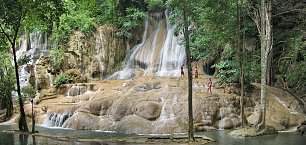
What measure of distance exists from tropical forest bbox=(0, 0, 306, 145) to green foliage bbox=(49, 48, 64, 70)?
0.10 meters

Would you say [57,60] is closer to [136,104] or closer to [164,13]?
[164,13]

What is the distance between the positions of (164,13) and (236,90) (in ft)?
56.8

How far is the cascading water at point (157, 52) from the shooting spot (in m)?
37.6

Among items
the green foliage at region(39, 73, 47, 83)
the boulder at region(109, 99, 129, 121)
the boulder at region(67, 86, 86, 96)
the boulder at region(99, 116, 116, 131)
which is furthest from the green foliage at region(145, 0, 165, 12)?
the boulder at region(99, 116, 116, 131)

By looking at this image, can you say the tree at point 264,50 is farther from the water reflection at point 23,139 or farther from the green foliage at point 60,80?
the green foliage at point 60,80

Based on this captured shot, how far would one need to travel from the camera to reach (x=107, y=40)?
41.4 metres

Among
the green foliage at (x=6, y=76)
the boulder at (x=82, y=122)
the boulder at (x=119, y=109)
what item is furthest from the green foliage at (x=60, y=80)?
the boulder at (x=119, y=109)

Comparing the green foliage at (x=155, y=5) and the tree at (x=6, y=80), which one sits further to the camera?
the green foliage at (x=155, y=5)

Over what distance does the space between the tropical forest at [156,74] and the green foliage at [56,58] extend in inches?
4.0

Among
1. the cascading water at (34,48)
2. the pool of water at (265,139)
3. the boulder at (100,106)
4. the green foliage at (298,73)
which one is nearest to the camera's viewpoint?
the pool of water at (265,139)

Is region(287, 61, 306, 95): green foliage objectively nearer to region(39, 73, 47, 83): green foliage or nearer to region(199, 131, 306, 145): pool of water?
region(199, 131, 306, 145): pool of water

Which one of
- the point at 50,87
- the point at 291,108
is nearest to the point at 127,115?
the point at 291,108

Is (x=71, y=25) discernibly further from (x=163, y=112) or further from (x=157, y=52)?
(x=163, y=112)

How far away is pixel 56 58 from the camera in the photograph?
3850 centimetres
